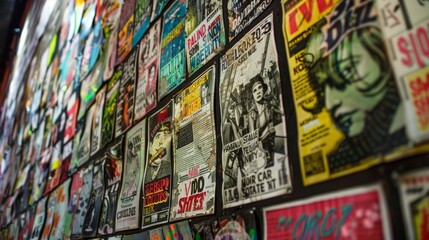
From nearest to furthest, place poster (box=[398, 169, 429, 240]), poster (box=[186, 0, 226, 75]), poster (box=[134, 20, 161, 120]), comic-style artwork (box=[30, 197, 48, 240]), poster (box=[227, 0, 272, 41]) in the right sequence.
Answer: poster (box=[398, 169, 429, 240]), poster (box=[227, 0, 272, 41]), poster (box=[186, 0, 226, 75]), poster (box=[134, 20, 161, 120]), comic-style artwork (box=[30, 197, 48, 240])

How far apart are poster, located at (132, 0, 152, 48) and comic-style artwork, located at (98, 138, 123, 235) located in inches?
14.8

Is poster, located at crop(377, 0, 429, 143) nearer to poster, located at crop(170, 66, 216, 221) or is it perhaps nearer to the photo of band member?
the photo of band member

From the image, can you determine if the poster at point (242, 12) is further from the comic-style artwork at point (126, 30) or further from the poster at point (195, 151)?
the comic-style artwork at point (126, 30)

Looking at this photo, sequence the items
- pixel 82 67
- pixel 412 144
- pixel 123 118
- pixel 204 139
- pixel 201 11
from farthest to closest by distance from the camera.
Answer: pixel 82 67, pixel 123 118, pixel 201 11, pixel 204 139, pixel 412 144

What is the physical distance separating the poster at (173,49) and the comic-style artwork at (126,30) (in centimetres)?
32

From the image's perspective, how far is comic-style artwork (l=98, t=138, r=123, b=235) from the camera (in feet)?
4.07

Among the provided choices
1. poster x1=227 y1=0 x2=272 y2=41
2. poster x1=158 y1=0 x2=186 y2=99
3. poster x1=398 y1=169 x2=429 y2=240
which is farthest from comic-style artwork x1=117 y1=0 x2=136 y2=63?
poster x1=398 y1=169 x2=429 y2=240

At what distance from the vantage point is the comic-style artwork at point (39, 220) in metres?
2.05

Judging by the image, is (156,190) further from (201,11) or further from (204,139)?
(201,11)

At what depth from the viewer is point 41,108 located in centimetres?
294

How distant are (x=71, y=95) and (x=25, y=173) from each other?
46.2 inches

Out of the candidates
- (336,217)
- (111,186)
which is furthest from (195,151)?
(111,186)

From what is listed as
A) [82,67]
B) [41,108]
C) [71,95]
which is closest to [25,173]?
[41,108]

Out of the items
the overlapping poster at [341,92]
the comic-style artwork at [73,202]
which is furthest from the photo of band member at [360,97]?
the comic-style artwork at [73,202]
